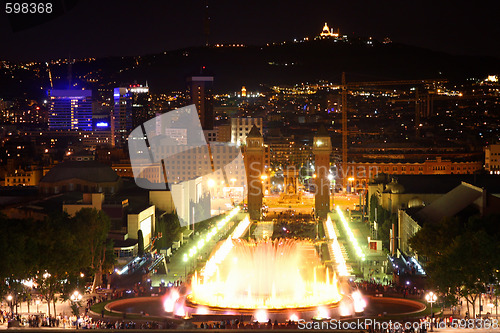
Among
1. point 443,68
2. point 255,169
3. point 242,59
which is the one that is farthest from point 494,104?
point 255,169

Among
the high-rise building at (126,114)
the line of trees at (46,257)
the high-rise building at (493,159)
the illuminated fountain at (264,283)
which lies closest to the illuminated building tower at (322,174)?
the illuminated fountain at (264,283)

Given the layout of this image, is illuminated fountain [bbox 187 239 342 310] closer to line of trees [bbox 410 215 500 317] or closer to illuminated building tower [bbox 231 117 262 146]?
line of trees [bbox 410 215 500 317]

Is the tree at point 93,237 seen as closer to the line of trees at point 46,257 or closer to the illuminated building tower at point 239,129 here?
the line of trees at point 46,257

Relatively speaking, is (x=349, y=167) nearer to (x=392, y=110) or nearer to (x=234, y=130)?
(x=234, y=130)

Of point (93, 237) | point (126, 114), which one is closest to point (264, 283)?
point (93, 237)

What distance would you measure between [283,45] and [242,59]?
11334 millimetres

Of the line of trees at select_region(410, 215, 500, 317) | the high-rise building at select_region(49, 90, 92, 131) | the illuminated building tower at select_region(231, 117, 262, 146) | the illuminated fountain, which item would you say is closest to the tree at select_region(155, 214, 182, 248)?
the illuminated fountain

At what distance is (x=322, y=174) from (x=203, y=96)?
76.2 metres

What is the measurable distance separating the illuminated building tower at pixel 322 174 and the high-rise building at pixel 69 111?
9639cm

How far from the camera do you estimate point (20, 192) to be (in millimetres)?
62906

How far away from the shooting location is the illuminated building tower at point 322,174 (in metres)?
69.8

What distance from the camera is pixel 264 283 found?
3669 centimetres

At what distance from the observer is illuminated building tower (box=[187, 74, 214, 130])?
447ft

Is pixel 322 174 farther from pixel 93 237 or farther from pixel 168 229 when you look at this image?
pixel 93 237
